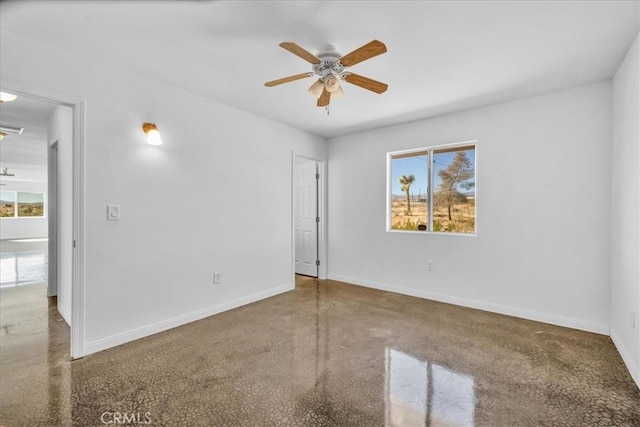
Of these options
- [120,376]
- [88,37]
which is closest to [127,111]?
[88,37]

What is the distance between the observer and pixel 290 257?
15.2 feet

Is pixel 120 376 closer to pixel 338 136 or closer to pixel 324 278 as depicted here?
pixel 324 278

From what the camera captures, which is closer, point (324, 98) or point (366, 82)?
point (366, 82)

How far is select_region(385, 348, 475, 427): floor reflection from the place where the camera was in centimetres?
187

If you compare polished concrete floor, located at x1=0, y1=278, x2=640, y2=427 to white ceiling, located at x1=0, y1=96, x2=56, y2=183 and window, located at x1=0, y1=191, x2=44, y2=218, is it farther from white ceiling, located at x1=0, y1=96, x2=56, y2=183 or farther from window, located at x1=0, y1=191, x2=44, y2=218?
window, located at x1=0, y1=191, x2=44, y2=218

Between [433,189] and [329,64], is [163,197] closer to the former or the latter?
[329,64]

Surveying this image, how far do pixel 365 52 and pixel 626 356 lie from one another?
311cm

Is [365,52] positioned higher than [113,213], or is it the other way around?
[365,52]

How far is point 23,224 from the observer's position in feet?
37.6

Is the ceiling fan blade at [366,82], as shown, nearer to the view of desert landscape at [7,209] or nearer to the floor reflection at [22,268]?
the floor reflection at [22,268]

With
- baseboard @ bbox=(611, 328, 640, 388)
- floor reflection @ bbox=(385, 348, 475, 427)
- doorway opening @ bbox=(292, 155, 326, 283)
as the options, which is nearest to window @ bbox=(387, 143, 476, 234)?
doorway opening @ bbox=(292, 155, 326, 283)

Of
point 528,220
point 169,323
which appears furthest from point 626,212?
point 169,323

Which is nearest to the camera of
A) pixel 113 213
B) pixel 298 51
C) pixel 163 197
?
pixel 298 51

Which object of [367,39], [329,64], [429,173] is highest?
[367,39]
